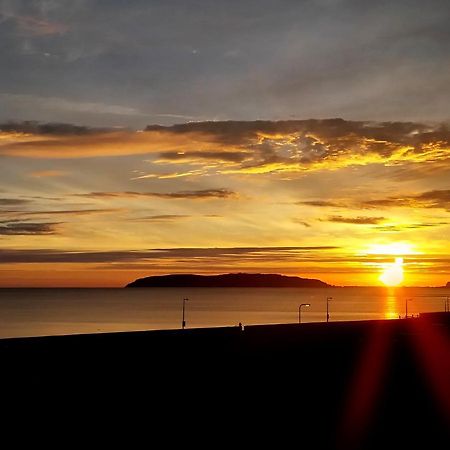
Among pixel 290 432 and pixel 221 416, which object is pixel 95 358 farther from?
pixel 290 432

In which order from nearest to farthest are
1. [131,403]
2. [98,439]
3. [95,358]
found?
1. [98,439]
2. [131,403]
3. [95,358]

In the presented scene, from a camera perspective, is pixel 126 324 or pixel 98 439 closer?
pixel 98 439

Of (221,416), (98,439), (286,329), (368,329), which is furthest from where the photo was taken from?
(368,329)

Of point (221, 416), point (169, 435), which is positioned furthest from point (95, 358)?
point (169, 435)

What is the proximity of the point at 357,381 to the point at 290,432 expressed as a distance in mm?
8938

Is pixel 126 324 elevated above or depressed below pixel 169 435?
above

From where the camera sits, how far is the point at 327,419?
15305mm

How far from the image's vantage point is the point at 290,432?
1378 centimetres

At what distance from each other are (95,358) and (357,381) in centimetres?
912

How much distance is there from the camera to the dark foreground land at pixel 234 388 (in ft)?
45.2

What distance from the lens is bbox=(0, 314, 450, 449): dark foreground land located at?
13766 mm

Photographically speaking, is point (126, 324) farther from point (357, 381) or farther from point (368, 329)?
point (357, 381)

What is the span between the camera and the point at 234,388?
19469 mm

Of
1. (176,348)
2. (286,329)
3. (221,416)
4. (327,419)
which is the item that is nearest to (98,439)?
(221,416)
